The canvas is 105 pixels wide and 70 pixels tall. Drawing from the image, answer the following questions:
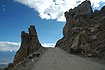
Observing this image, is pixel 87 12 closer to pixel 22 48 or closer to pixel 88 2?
pixel 88 2

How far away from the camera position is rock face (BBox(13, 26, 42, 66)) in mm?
39531

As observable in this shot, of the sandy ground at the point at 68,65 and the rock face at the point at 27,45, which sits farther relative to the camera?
the rock face at the point at 27,45

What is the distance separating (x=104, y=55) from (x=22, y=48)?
124 ft

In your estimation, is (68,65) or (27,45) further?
(27,45)

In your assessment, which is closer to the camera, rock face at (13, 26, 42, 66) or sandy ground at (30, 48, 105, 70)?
sandy ground at (30, 48, 105, 70)

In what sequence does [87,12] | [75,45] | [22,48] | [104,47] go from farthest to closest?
[87,12] < [22,48] < [75,45] < [104,47]

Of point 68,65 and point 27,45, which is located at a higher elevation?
point 27,45

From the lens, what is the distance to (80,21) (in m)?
47.8

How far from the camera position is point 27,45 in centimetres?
4366

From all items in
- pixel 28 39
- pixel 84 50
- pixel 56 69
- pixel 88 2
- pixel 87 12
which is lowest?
pixel 56 69

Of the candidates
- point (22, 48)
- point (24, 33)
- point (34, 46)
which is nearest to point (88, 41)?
point (34, 46)

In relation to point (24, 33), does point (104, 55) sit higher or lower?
lower

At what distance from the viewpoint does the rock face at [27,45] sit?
1556 inches

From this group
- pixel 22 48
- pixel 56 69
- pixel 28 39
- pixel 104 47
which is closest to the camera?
pixel 56 69
